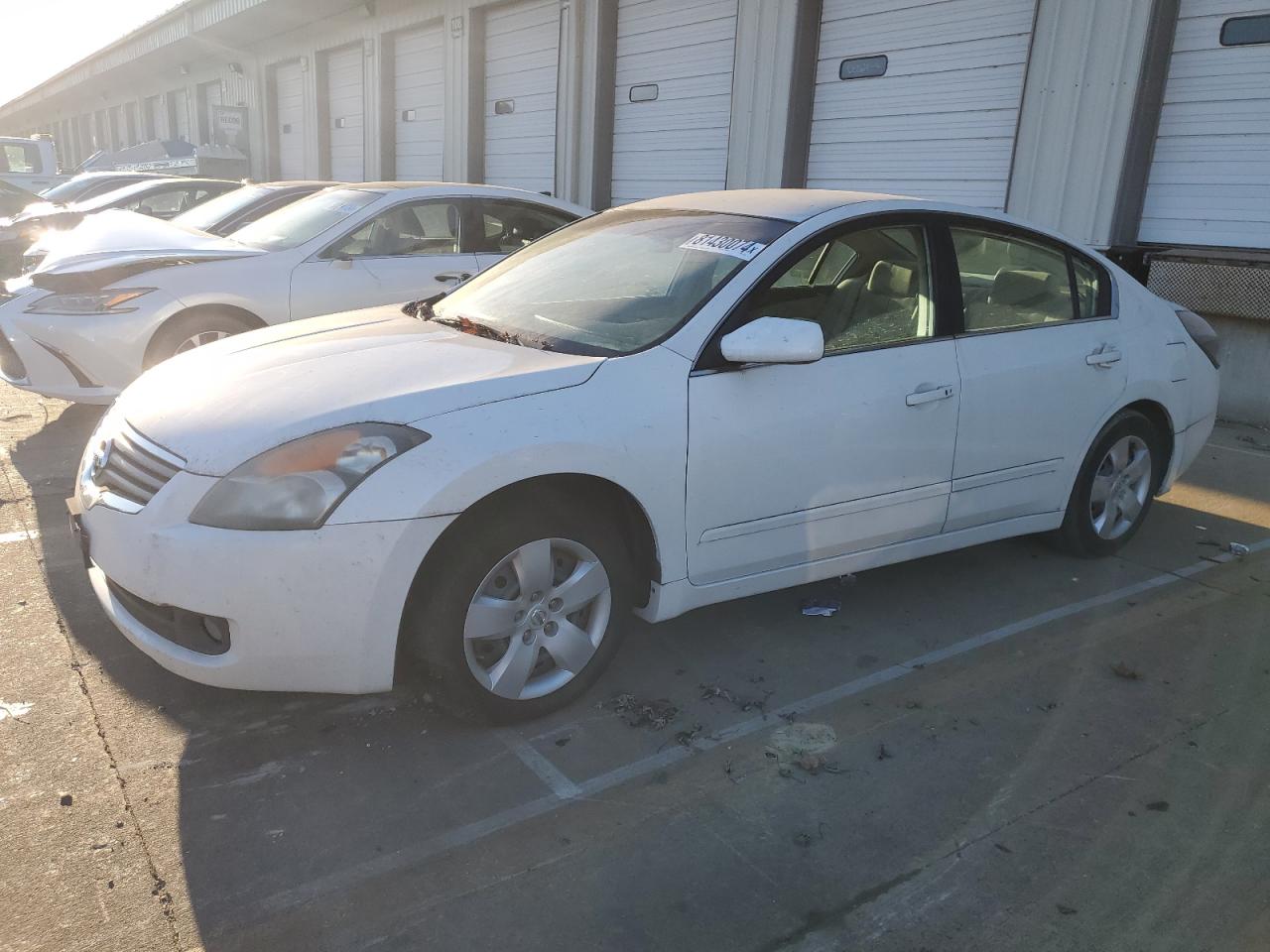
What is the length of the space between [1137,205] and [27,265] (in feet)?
29.4

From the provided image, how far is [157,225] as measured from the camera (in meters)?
7.05

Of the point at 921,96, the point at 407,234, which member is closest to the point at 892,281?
the point at 407,234

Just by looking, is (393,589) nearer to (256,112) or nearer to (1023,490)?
(1023,490)

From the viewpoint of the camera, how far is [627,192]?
13.4 m

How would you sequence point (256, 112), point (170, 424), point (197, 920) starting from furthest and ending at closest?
point (256, 112)
point (170, 424)
point (197, 920)

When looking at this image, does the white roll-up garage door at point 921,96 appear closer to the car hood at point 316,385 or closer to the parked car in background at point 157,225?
the parked car in background at point 157,225

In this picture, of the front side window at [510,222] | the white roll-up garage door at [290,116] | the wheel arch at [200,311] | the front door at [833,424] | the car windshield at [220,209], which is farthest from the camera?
the white roll-up garage door at [290,116]

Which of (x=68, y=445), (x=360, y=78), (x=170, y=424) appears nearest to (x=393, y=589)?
(x=170, y=424)

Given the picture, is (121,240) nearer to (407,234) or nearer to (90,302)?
(90,302)

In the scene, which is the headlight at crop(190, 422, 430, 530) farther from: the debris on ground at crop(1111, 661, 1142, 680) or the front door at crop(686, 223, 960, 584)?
the debris on ground at crop(1111, 661, 1142, 680)

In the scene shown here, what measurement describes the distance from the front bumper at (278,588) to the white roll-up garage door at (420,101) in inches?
607

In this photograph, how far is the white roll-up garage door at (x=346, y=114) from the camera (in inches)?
774

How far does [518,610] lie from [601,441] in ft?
1.82

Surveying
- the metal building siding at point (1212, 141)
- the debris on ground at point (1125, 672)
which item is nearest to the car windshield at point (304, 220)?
the debris on ground at point (1125, 672)
